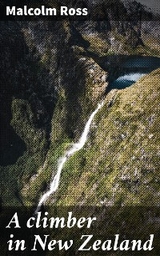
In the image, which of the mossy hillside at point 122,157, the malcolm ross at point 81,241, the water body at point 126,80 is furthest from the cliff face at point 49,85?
the malcolm ross at point 81,241

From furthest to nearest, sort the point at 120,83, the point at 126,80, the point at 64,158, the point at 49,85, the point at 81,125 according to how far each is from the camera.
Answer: the point at 49,85
the point at 81,125
the point at 120,83
the point at 126,80
the point at 64,158

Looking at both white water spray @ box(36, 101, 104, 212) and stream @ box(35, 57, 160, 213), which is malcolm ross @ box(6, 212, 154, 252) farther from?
white water spray @ box(36, 101, 104, 212)

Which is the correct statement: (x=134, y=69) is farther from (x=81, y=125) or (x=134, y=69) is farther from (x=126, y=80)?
(x=81, y=125)

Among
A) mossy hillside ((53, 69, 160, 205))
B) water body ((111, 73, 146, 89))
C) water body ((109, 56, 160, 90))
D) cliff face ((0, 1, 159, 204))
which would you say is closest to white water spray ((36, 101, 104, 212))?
mossy hillside ((53, 69, 160, 205))

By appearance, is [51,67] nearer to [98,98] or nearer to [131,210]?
[98,98]

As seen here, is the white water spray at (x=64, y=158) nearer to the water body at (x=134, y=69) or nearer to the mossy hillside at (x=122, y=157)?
the mossy hillside at (x=122, y=157)

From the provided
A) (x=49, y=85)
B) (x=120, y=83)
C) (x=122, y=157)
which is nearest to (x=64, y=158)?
(x=122, y=157)
